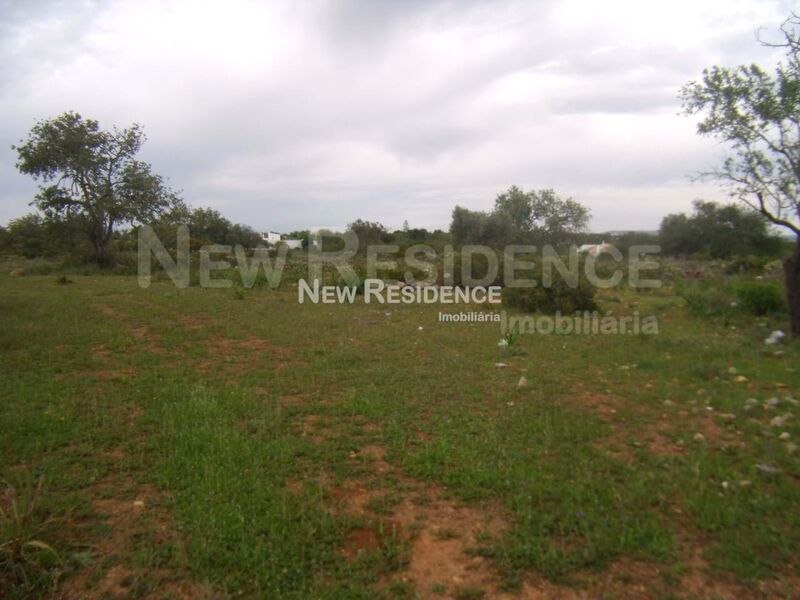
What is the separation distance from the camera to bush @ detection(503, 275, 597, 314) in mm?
9883

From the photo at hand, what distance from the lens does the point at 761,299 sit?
29.0ft

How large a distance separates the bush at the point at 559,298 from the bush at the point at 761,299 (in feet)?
7.92

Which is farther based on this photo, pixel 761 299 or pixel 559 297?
pixel 559 297

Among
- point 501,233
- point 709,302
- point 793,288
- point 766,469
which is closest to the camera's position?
point 766,469

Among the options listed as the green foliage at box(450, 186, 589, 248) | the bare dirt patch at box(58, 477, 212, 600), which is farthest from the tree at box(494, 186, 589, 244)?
the bare dirt patch at box(58, 477, 212, 600)

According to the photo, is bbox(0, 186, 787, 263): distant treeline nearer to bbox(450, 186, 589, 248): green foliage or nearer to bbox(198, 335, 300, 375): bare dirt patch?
bbox(450, 186, 589, 248): green foliage

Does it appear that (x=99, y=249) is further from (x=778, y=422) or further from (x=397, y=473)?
(x=778, y=422)

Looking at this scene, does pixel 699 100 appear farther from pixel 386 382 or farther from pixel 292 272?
pixel 292 272

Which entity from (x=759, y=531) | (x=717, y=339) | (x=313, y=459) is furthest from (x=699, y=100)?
(x=313, y=459)

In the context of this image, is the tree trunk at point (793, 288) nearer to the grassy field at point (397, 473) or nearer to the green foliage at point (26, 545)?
the grassy field at point (397, 473)

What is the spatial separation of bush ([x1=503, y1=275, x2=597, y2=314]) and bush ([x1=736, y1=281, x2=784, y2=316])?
7.92 feet

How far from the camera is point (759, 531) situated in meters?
2.64

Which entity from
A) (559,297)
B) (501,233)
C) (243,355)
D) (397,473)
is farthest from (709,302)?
(501,233)

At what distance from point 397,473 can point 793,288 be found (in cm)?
692
